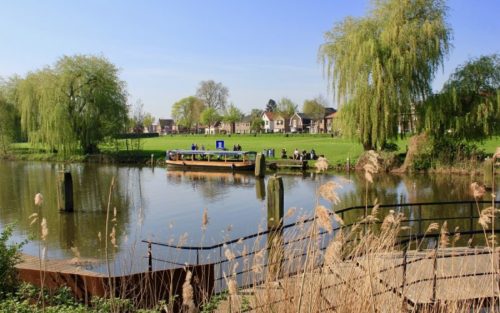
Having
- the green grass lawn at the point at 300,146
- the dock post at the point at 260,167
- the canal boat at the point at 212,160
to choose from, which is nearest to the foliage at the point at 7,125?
the green grass lawn at the point at 300,146

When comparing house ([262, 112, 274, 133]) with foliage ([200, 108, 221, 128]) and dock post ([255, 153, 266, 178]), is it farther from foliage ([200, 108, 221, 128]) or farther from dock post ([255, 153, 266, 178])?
dock post ([255, 153, 266, 178])

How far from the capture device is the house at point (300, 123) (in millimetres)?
121062

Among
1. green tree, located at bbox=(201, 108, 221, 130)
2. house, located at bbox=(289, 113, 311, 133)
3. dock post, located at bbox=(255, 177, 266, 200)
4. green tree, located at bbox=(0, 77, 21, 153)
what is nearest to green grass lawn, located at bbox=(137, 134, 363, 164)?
dock post, located at bbox=(255, 177, 266, 200)

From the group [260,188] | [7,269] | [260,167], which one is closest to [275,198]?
[7,269]

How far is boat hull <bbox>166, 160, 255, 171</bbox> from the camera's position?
39481 mm

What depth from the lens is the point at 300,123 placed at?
122 metres

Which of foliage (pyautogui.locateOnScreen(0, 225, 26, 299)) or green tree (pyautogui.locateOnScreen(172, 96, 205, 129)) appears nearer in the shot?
foliage (pyautogui.locateOnScreen(0, 225, 26, 299))

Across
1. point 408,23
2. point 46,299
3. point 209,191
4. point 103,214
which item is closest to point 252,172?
point 209,191

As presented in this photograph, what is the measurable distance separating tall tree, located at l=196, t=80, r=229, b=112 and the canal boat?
78.8m

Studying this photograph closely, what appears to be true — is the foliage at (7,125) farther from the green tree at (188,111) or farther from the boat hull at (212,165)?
the green tree at (188,111)

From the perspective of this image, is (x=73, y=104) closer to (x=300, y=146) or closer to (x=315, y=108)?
(x=300, y=146)

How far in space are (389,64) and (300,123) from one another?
8826 cm

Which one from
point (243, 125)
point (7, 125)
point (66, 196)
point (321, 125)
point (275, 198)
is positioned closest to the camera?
point (275, 198)

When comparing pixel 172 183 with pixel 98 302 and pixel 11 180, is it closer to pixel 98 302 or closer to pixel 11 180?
pixel 11 180
